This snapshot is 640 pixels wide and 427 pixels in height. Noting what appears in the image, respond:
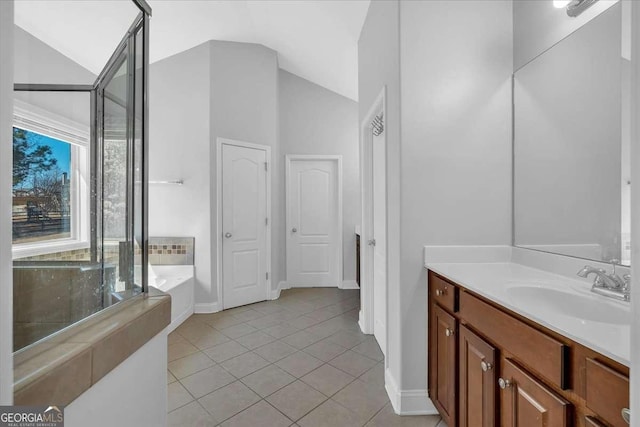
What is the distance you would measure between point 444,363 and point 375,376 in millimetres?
742

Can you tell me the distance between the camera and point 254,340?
2.69m

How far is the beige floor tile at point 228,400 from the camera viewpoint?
175 cm

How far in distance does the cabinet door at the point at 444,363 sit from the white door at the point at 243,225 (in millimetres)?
2540

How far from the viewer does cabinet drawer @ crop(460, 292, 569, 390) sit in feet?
2.74

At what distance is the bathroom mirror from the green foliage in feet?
6.19

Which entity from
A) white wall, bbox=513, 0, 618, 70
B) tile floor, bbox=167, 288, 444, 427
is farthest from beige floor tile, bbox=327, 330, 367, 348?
white wall, bbox=513, 0, 618, 70

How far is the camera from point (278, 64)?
4188 millimetres

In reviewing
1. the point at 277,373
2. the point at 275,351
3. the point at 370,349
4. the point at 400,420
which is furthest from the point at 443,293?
the point at 275,351

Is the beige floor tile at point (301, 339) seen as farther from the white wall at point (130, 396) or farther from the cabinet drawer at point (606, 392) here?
the cabinet drawer at point (606, 392)

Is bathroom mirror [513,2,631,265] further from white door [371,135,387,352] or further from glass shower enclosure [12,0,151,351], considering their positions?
glass shower enclosure [12,0,151,351]

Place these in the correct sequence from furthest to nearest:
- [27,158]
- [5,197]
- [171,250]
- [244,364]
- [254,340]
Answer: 1. [171,250]
2. [254,340]
3. [244,364]
4. [27,158]
5. [5,197]

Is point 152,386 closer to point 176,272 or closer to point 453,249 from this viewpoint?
point 453,249

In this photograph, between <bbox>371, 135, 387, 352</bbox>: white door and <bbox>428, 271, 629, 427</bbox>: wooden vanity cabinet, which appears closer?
<bbox>428, 271, 629, 427</bbox>: wooden vanity cabinet

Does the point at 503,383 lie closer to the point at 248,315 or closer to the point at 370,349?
the point at 370,349
